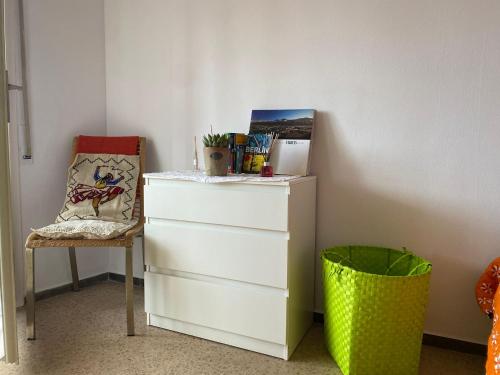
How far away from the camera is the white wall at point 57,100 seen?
2191 millimetres

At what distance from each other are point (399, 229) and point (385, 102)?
603 millimetres

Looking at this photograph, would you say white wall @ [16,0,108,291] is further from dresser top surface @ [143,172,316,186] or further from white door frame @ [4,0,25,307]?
dresser top surface @ [143,172,316,186]

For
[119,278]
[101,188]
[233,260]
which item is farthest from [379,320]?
[119,278]

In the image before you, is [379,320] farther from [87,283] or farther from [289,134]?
[87,283]

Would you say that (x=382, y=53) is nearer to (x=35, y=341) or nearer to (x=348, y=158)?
(x=348, y=158)

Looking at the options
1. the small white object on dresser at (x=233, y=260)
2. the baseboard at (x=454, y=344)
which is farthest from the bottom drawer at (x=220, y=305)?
the baseboard at (x=454, y=344)

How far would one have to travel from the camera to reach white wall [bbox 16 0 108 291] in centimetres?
219

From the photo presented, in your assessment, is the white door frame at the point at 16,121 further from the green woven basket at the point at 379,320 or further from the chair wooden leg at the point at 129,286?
the green woven basket at the point at 379,320

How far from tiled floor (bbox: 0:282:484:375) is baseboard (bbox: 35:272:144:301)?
0.74 feet

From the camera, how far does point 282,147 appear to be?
78.0 inches

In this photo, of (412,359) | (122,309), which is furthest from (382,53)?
(122,309)

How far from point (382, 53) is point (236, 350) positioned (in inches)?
59.9

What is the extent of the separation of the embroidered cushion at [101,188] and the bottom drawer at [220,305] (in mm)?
494

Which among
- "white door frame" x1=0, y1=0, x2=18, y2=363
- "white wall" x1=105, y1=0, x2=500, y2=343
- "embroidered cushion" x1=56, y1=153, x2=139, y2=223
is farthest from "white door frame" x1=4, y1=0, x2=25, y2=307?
"white wall" x1=105, y1=0, x2=500, y2=343
